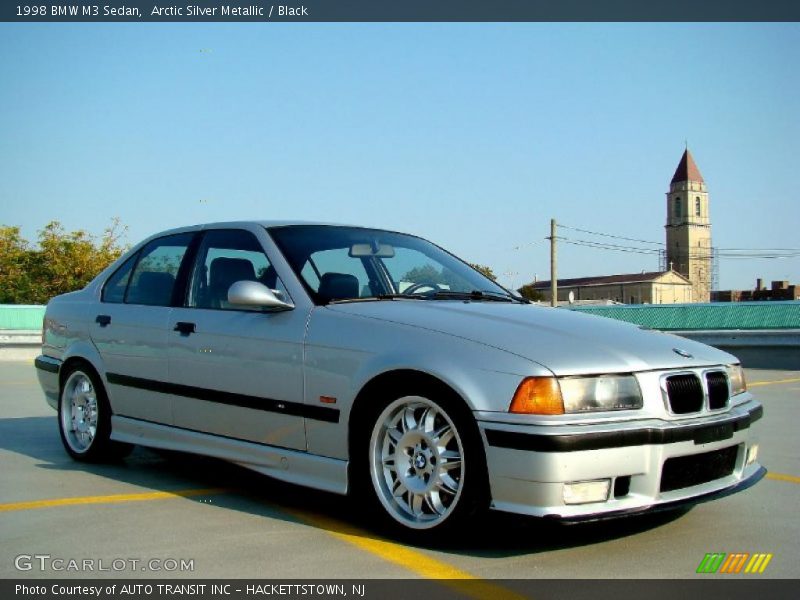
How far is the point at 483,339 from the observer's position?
12.8 feet

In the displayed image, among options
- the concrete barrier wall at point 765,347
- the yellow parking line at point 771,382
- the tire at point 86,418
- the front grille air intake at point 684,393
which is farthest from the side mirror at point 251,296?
the concrete barrier wall at point 765,347

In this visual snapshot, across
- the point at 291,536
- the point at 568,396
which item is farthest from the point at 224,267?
the point at 568,396

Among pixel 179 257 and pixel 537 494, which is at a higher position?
pixel 179 257

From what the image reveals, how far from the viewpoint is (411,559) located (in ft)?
12.3

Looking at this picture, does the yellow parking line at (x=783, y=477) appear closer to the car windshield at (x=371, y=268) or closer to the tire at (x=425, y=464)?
the car windshield at (x=371, y=268)

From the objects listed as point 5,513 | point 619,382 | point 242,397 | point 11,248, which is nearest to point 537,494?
point 619,382

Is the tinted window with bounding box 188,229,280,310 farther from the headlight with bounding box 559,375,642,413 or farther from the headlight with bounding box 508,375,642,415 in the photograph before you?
the headlight with bounding box 559,375,642,413

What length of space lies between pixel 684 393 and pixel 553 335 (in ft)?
2.03

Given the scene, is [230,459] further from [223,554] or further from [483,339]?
[483,339]

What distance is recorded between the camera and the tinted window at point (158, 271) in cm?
A: 558

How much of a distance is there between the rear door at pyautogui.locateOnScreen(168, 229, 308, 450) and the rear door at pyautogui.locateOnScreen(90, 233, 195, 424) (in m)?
0.15

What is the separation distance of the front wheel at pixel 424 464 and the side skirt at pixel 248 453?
0.25 meters

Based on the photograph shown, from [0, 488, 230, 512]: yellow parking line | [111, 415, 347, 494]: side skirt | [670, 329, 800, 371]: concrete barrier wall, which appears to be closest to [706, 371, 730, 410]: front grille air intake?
[111, 415, 347, 494]: side skirt

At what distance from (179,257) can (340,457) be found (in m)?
2.05
